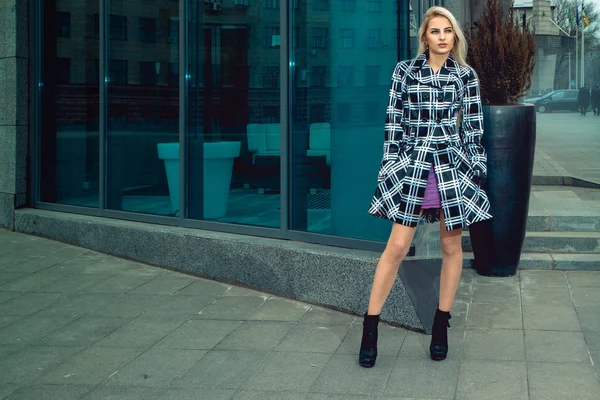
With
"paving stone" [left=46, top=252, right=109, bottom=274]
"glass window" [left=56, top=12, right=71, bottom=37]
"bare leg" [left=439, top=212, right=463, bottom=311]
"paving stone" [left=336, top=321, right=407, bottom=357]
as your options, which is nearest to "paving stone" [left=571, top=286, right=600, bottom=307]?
"paving stone" [left=336, top=321, right=407, bottom=357]

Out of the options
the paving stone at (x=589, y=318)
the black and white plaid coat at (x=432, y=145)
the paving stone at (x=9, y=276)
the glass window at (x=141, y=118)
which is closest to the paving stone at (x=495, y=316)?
the paving stone at (x=589, y=318)

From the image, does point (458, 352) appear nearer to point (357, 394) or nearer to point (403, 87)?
point (357, 394)

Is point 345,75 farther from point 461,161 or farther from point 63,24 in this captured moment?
point 63,24

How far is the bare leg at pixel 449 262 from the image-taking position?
491 centimetres

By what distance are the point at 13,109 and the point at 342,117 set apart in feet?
13.7

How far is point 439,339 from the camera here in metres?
4.92

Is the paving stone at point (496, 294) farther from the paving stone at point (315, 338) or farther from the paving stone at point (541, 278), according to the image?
the paving stone at point (315, 338)

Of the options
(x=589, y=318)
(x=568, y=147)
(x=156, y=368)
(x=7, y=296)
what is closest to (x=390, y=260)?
(x=156, y=368)

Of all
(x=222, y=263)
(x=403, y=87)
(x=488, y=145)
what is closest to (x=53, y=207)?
(x=222, y=263)

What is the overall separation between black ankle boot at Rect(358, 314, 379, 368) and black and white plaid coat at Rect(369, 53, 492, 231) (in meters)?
0.58

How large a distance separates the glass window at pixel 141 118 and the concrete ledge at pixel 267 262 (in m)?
0.32

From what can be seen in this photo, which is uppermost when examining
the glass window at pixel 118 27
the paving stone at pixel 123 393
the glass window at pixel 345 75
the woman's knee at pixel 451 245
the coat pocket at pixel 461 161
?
the glass window at pixel 118 27

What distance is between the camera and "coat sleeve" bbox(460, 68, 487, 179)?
4.86 m

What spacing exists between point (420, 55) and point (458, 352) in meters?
1.67
